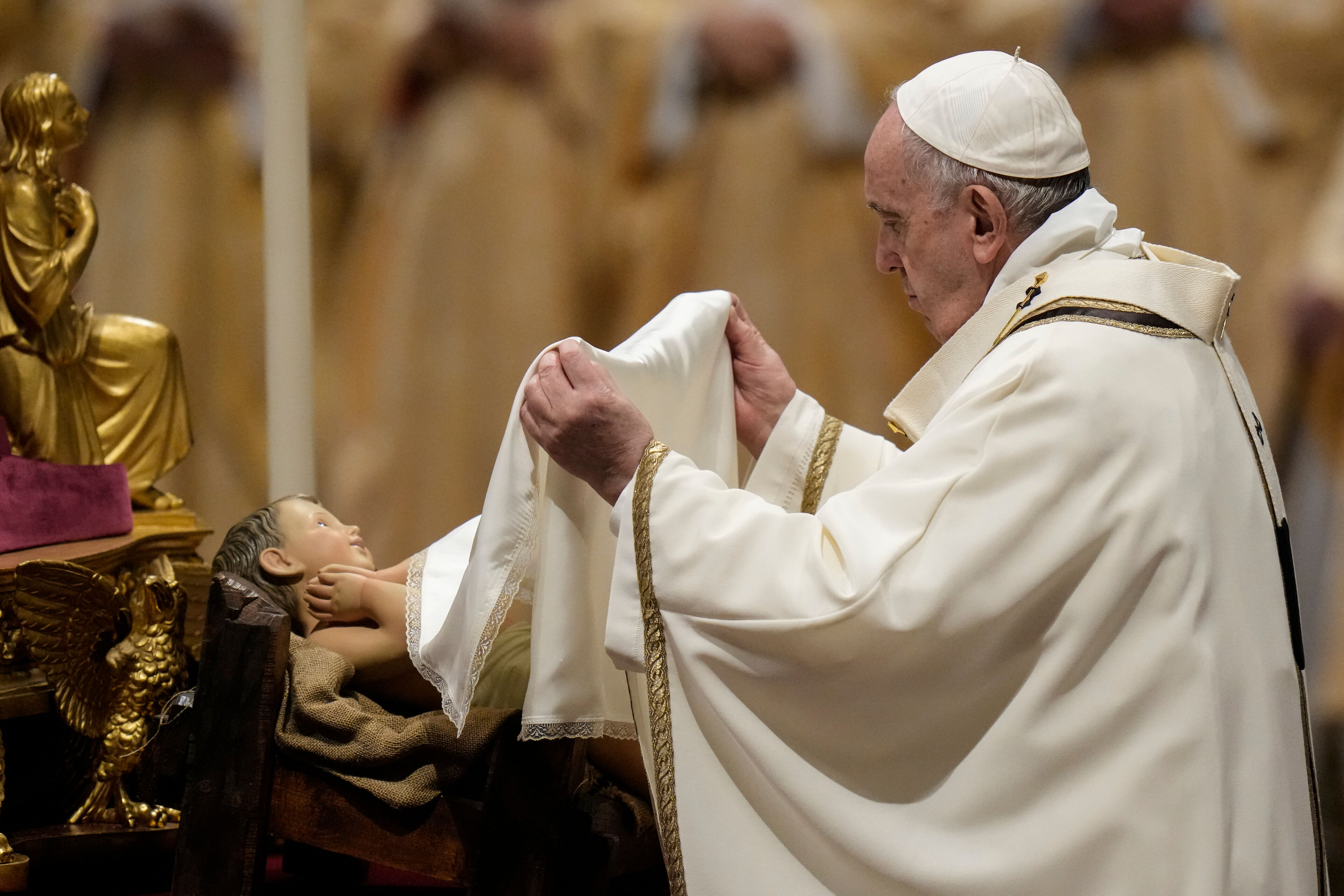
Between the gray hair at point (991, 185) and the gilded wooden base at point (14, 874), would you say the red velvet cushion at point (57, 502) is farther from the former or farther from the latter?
the gray hair at point (991, 185)

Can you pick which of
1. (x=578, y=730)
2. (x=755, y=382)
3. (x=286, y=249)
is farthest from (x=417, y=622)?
(x=286, y=249)

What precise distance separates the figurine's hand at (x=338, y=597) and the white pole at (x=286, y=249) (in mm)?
1989

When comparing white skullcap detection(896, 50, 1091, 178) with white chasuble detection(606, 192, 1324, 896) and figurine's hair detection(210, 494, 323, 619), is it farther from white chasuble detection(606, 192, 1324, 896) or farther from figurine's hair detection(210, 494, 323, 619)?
figurine's hair detection(210, 494, 323, 619)

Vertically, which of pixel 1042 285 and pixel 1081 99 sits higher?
pixel 1081 99

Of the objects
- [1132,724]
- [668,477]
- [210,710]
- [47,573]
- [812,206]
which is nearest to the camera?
[1132,724]

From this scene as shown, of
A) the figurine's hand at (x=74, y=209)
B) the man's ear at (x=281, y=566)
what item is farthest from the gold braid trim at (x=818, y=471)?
the figurine's hand at (x=74, y=209)

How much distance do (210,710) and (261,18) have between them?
294 centimetres

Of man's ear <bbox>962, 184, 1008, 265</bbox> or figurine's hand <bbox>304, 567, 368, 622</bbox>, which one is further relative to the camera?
figurine's hand <bbox>304, 567, 368, 622</bbox>

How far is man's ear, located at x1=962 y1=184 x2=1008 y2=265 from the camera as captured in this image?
6.49 ft

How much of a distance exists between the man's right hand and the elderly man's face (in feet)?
1.69

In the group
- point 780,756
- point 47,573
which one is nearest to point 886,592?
point 780,756

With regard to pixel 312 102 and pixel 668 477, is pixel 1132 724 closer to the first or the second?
pixel 668 477

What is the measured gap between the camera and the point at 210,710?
2.23 m

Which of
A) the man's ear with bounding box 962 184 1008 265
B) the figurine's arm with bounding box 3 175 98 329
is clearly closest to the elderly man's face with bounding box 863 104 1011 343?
the man's ear with bounding box 962 184 1008 265
